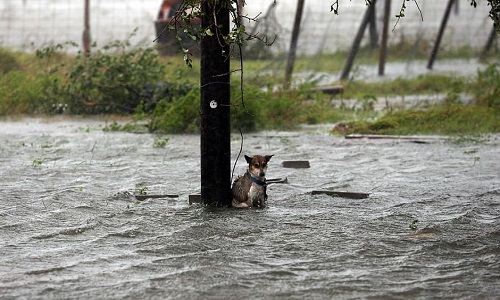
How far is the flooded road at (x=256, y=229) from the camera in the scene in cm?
630

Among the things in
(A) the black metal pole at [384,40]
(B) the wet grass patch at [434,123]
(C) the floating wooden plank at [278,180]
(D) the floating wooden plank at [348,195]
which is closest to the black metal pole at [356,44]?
(A) the black metal pole at [384,40]

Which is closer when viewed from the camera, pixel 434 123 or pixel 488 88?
pixel 434 123

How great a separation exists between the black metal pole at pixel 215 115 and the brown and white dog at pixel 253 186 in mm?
97

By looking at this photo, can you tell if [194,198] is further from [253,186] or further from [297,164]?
[297,164]

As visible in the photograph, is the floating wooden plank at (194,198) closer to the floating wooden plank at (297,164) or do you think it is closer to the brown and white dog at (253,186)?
the brown and white dog at (253,186)

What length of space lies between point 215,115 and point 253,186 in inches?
27.3

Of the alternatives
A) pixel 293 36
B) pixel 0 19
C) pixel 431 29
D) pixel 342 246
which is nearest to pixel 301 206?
pixel 342 246

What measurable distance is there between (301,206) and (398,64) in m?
14.7

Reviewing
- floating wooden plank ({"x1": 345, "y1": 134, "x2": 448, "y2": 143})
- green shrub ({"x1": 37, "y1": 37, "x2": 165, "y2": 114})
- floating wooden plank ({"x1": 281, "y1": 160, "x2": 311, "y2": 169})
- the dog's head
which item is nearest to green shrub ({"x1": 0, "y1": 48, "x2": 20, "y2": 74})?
green shrub ({"x1": 37, "y1": 37, "x2": 165, "y2": 114})

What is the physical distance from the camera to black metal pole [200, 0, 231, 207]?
824cm

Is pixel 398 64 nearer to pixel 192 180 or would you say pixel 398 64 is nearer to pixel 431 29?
pixel 431 29

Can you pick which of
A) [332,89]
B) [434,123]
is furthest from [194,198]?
[332,89]

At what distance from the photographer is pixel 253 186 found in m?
8.60

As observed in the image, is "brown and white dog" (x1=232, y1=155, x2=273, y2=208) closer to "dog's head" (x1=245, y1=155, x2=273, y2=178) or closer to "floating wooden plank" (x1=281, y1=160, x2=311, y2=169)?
"dog's head" (x1=245, y1=155, x2=273, y2=178)
